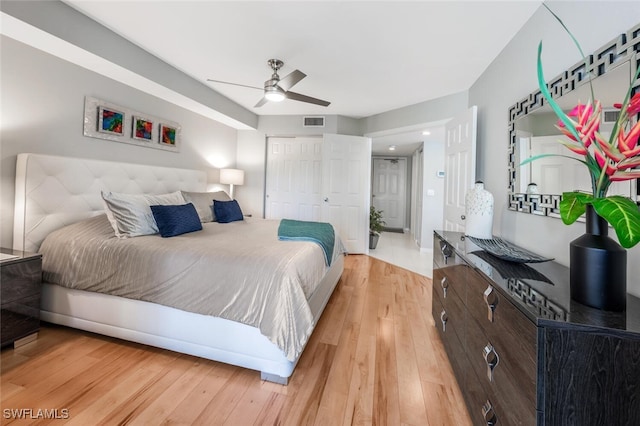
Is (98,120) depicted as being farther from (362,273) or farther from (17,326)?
(362,273)

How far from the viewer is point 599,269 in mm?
846

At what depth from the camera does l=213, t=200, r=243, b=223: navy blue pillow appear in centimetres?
322

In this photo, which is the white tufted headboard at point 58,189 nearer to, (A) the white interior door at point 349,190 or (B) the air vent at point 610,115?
(A) the white interior door at point 349,190

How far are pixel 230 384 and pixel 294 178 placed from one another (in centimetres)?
375

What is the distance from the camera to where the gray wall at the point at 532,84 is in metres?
1.24

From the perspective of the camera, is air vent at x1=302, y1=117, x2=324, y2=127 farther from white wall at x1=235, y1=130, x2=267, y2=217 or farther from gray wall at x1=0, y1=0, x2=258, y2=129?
gray wall at x1=0, y1=0, x2=258, y2=129

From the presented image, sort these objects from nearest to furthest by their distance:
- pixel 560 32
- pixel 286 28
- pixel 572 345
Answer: pixel 572 345, pixel 560 32, pixel 286 28

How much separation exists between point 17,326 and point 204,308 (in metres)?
1.32

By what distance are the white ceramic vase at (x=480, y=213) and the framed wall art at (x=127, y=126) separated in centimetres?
351

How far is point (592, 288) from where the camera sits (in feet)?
2.82

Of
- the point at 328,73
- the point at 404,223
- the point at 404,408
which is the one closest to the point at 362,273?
the point at 404,408

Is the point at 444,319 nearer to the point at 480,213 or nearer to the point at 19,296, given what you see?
the point at 480,213

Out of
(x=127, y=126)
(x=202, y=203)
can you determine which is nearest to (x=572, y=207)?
(x=202, y=203)

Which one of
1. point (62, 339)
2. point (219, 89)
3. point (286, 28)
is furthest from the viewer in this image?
point (219, 89)
